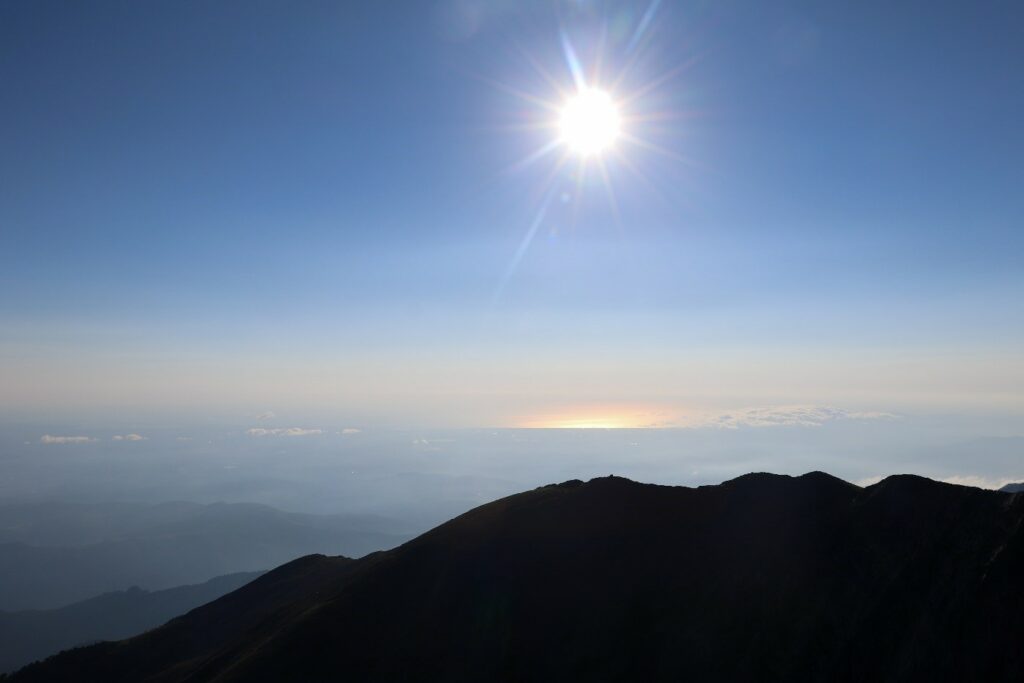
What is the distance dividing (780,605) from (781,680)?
517 cm

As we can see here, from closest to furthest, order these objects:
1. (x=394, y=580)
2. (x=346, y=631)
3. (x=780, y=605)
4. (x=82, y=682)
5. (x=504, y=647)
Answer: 1. (x=780, y=605)
2. (x=504, y=647)
3. (x=346, y=631)
4. (x=394, y=580)
5. (x=82, y=682)

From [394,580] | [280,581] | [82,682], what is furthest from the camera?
[280,581]

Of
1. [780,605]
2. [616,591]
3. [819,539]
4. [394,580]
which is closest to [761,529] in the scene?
[819,539]

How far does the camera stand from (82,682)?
2859 inches

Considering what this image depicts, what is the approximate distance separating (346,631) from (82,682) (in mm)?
44457

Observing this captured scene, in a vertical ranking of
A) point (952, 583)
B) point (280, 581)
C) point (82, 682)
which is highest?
point (952, 583)

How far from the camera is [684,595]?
153 feet

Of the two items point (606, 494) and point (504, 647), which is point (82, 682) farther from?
point (606, 494)

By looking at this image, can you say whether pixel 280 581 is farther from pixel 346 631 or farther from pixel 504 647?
pixel 504 647

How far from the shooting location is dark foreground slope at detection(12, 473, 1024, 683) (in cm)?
3384

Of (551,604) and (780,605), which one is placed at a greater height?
(780,605)

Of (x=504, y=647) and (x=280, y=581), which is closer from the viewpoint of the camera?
(x=504, y=647)

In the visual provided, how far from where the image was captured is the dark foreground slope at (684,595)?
33.8 meters

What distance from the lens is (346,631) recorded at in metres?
55.1
